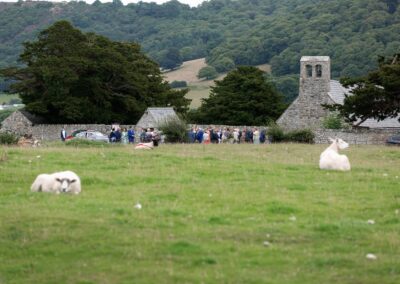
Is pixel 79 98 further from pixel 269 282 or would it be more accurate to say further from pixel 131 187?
pixel 269 282

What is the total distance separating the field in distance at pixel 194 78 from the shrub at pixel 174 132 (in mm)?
99468

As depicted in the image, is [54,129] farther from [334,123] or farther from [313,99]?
[313,99]

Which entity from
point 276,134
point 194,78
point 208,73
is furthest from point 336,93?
point 194,78

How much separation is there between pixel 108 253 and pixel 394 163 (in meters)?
17.6

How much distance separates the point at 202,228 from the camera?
1430cm

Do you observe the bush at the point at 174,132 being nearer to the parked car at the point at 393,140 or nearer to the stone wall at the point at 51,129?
the parked car at the point at 393,140

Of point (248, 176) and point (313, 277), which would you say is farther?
point (248, 176)

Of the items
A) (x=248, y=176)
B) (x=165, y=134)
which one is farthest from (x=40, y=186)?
(x=165, y=134)

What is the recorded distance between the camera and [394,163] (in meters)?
28.5

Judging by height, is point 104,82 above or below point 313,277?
above

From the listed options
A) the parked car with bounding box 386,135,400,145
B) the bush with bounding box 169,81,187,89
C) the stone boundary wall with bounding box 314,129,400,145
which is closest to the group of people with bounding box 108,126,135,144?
the stone boundary wall with bounding box 314,129,400,145

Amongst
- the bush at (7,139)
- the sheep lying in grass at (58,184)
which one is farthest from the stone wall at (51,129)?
the sheep lying in grass at (58,184)

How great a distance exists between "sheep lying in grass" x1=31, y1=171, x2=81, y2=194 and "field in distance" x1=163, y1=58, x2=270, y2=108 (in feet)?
415

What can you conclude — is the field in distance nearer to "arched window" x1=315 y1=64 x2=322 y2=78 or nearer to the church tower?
"arched window" x1=315 y1=64 x2=322 y2=78
